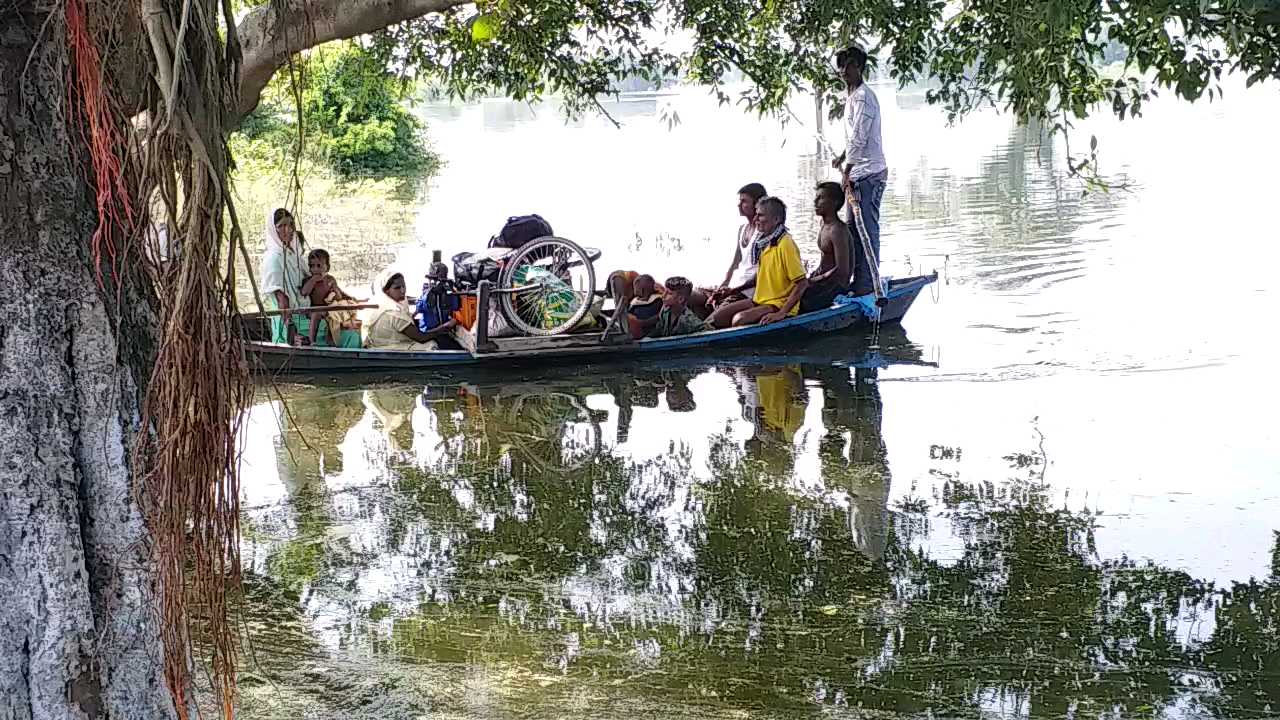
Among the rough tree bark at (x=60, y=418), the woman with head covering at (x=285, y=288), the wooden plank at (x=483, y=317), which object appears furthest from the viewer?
the woman with head covering at (x=285, y=288)

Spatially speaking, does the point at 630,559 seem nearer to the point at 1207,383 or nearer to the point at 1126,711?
the point at 1126,711

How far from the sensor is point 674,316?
1059cm

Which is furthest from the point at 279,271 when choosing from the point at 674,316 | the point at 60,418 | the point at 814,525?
the point at 60,418

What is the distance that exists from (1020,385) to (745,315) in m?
2.31

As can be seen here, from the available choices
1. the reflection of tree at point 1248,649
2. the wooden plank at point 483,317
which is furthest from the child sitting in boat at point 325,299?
the reflection of tree at point 1248,649

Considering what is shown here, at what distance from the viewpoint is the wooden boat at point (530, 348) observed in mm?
9734

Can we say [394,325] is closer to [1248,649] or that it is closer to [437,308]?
[437,308]

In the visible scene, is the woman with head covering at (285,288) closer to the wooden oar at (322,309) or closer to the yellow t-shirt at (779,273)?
the wooden oar at (322,309)

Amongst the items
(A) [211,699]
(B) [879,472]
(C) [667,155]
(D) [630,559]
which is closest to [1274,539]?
(B) [879,472]

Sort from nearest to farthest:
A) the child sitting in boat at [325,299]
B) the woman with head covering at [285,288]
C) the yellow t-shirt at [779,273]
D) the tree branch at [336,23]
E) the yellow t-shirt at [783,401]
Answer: the tree branch at [336,23], the yellow t-shirt at [783,401], the woman with head covering at [285,288], the child sitting in boat at [325,299], the yellow t-shirt at [779,273]

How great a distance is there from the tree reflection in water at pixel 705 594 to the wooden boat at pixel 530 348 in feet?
5.36

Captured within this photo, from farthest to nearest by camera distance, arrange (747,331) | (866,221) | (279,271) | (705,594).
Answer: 1. (866,221)
2. (747,331)
3. (279,271)
4. (705,594)

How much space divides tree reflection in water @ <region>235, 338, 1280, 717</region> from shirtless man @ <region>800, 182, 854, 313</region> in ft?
9.33

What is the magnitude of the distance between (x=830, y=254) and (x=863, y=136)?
98 cm
